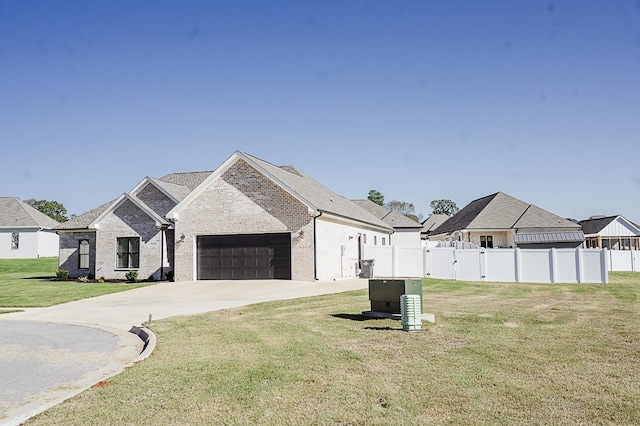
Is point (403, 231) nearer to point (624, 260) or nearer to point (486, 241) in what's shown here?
point (486, 241)

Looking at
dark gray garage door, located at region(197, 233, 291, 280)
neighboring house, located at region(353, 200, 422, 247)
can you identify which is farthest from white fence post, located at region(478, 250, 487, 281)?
neighboring house, located at region(353, 200, 422, 247)

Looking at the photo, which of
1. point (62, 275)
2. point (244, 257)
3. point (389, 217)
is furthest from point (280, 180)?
point (389, 217)

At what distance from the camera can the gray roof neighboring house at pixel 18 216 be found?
5419cm

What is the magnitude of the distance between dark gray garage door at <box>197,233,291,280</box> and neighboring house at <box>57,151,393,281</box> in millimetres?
51

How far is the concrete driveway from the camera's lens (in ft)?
25.8

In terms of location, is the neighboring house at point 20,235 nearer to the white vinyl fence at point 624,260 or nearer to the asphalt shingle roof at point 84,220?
the asphalt shingle roof at point 84,220

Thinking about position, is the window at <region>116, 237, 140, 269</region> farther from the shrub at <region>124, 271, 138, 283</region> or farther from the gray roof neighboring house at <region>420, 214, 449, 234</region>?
the gray roof neighboring house at <region>420, 214, 449, 234</region>

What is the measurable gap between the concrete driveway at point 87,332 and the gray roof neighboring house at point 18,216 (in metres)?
34.7

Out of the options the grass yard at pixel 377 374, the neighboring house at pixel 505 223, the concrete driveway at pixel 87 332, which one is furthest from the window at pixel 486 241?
the grass yard at pixel 377 374

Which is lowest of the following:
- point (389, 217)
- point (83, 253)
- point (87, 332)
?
point (87, 332)

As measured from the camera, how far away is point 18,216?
5491 cm

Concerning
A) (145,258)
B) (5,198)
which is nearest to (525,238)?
(145,258)

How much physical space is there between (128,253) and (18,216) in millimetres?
30366

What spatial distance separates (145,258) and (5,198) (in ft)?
116
